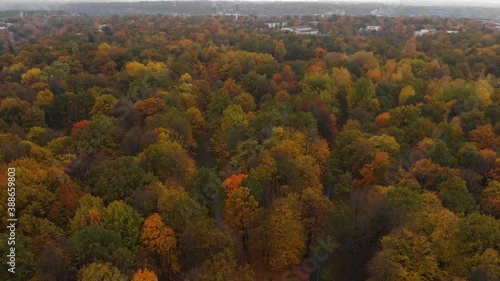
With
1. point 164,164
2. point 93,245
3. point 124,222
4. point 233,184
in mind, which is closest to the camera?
point 93,245

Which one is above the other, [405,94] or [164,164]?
[405,94]

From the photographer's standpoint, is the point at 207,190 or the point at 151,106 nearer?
the point at 207,190

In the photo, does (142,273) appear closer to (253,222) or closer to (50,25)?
(253,222)

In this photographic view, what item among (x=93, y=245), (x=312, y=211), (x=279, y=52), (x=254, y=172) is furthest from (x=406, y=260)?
(x=279, y=52)

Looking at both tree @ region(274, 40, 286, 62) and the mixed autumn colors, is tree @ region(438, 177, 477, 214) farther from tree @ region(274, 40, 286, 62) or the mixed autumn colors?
tree @ region(274, 40, 286, 62)

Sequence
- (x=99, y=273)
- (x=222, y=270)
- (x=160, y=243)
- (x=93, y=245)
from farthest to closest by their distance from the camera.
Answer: (x=160, y=243) < (x=93, y=245) < (x=222, y=270) < (x=99, y=273)

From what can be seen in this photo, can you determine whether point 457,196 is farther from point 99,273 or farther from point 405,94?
point 405,94

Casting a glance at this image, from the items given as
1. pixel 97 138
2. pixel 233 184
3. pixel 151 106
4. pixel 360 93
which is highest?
pixel 360 93
